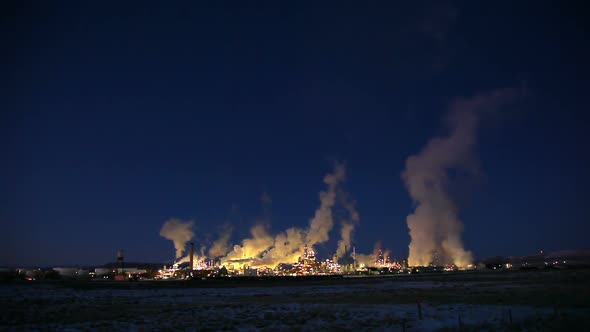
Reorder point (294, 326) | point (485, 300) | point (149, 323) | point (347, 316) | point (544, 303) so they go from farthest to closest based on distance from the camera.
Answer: point (485, 300), point (544, 303), point (347, 316), point (149, 323), point (294, 326)

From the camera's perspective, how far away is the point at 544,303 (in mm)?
33625

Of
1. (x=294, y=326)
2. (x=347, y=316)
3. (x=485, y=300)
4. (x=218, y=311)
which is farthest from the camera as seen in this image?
(x=485, y=300)

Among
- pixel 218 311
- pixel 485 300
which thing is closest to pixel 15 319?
pixel 218 311

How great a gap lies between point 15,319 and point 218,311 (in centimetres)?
1389

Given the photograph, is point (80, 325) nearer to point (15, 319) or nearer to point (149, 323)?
point (149, 323)

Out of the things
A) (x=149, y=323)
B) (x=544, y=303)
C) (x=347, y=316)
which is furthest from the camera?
(x=544, y=303)

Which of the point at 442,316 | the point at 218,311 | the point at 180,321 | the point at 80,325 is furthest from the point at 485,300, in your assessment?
the point at 80,325

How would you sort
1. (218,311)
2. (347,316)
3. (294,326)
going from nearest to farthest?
(294,326)
(347,316)
(218,311)

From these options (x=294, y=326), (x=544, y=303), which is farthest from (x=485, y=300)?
(x=294, y=326)

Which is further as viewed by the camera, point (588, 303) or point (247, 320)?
point (588, 303)

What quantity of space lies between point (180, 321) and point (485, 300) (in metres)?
25.0

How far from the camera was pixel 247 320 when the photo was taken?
98.4 ft

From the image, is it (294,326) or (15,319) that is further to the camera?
(15,319)

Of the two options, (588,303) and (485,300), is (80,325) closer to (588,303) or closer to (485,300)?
(485,300)
